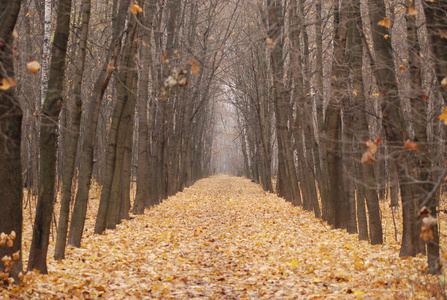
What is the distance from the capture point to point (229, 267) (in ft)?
27.4

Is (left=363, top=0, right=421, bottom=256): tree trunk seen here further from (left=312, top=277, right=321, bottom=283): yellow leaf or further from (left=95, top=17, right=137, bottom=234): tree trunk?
(left=95, top=17, right=137, bottom=234): tree trunk

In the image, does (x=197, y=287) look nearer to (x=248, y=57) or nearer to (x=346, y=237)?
(x=346, y=237)

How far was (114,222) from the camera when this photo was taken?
12.7m

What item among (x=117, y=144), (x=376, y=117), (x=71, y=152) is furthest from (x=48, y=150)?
(x=376, y=117)

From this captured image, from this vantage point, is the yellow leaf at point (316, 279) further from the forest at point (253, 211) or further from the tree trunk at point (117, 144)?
the tree trunk at point (117, 144)

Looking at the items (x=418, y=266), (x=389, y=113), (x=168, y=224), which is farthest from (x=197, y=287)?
(x=168, y=224)

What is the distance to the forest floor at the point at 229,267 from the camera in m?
6.15

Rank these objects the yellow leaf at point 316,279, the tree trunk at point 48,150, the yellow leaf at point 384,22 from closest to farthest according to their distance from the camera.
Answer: the yellow leaf at point 384,22, the yellow leaf at point 316,279, the tree trunk at point 48,150

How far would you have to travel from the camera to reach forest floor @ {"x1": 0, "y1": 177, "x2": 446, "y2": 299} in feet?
20.2

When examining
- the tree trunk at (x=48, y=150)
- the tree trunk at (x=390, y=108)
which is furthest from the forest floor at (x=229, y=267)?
the tree trunk at (x=48, y=150)

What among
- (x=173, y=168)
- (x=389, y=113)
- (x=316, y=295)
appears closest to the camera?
(x=316, y=295)

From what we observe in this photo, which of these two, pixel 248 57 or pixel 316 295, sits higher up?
pixel 248 57

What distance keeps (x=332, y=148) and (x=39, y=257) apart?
7.70 meters

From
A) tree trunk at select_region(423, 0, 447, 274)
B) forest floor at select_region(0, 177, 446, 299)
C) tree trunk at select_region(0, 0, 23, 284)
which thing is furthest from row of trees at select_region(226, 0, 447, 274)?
tree trunk at select_region(0, 0, 23, 284)
